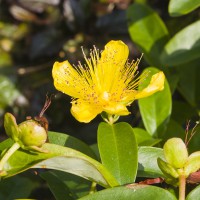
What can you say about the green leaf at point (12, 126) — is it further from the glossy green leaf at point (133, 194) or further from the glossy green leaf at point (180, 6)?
the glossy green leaf at point (180, 6)

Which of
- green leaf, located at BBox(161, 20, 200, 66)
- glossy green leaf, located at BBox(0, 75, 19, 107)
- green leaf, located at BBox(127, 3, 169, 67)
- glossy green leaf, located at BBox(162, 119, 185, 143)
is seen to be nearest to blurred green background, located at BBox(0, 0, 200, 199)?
glossy green leaf, located at BBox(0, 75, 19, 107)

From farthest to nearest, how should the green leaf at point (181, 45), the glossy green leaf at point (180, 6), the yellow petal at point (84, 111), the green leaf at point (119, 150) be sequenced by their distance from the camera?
1. the green leaf at point (181, 45)
2. the glossy green leaf at point (180, 6)
3. the yellow petal at point (84, 111)
4. the green leaf at point (119, 150)

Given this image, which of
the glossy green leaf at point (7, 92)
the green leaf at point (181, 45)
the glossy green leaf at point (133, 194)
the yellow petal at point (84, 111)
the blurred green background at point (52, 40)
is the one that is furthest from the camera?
the glossy green leaf at point (7, 92)

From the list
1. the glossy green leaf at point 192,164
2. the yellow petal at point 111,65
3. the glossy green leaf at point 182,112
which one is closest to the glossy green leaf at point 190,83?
→ the glossy green leaf at point 182,112

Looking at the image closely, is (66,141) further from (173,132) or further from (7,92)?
(7,92)

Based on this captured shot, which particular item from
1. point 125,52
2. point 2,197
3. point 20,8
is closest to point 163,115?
point 125,52

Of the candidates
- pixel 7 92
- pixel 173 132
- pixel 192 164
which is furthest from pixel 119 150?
pixel 7 92
